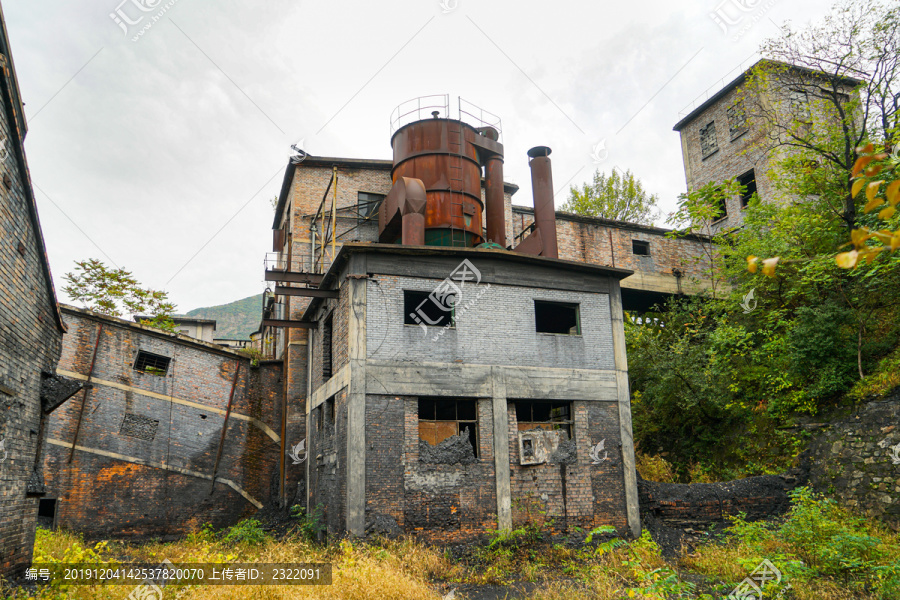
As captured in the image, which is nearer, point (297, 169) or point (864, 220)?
point (864, 220)

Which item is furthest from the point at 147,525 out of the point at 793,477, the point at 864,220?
the point at 864,220

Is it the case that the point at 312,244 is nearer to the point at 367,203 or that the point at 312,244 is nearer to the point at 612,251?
the point at 367,203

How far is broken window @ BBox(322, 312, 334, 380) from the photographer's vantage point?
14.9 meters

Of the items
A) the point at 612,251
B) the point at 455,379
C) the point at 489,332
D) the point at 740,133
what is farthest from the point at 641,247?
the point at 455,379

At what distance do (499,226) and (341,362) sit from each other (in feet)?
21.6

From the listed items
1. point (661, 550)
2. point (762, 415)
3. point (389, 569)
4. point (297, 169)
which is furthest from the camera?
point (297, 169)

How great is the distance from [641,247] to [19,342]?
732 inches

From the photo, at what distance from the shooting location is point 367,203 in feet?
62.3

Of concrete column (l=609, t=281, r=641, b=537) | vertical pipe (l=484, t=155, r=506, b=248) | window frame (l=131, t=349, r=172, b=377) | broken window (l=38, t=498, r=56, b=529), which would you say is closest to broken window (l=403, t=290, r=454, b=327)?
vertical pipe (l=484, t=155, r=506, b=248)

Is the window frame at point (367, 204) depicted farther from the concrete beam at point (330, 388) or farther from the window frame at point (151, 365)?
the window frame at point (151, 365)

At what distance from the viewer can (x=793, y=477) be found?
13742 millimetres

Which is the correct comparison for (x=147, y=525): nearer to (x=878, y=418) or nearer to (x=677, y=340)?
(x=677, y=340)

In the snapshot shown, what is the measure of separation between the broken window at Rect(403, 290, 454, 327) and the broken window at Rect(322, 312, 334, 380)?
83.4 inches

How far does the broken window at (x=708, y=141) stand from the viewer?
2564cm
